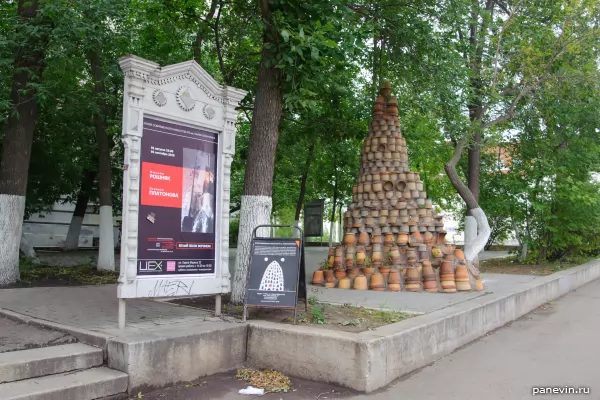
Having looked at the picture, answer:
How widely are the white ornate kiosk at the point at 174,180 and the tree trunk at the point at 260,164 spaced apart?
0.78m

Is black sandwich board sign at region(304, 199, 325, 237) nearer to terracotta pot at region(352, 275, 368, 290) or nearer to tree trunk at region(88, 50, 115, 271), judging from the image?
tree trunk at region(88, 50, 115, 271)

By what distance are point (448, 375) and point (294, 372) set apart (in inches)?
68.1

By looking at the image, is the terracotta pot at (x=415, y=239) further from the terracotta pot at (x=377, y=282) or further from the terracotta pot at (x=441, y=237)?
the terracotta pot at (x=377, y=282)

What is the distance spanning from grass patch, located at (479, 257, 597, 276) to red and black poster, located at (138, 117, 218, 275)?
11503 mm

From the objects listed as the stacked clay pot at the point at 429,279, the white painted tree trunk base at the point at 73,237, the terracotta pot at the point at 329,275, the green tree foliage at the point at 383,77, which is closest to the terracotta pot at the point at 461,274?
the stacked clay pot at the point at 429,279

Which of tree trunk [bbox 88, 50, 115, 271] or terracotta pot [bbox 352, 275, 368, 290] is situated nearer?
terracotta pot [bbox 352, 275, 368, 290]

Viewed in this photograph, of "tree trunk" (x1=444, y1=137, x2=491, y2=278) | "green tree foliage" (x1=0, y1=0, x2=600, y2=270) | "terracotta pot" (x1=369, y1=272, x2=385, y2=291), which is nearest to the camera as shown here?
"green tree foliage" (x1=0, y1=0, x2=600, y2=270)

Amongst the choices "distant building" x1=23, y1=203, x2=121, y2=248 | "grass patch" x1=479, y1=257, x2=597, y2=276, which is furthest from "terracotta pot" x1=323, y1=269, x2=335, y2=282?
"distant building" x1=23, y1=203, x2=121, y2=248

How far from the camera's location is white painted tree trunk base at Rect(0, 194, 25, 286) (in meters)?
9.94

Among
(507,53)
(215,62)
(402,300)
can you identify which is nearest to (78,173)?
(215,62)

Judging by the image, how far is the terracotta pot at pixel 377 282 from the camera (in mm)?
10164

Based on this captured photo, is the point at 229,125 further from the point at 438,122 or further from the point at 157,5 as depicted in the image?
the point at 438,122

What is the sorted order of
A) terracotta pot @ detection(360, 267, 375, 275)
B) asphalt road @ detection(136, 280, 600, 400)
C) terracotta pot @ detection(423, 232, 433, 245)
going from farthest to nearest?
terracotta pot @ detection(423, 232, 433, 245) < terracotta pot @ detection(360, 267, 375, 275) < asphalt road @ detection(136, 280, 600, 400)

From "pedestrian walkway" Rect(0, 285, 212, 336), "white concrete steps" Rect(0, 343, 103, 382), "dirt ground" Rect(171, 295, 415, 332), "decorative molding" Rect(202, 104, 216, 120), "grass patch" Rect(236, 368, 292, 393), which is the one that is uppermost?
"decorative molding" Rect(202, 104, 216, 120)
